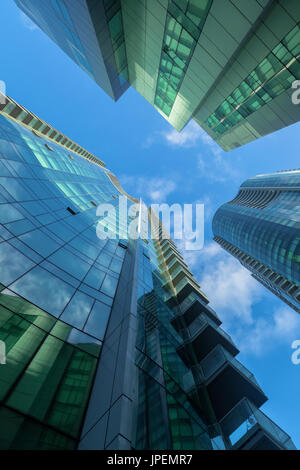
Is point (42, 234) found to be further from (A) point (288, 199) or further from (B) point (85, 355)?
(A) point (288, 199)

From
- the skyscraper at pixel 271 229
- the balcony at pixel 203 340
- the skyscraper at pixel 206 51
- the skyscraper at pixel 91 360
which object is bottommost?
the skyscraper at pixel 91 360

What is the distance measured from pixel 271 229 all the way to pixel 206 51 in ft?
240

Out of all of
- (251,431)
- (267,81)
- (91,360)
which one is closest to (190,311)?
(251,431)

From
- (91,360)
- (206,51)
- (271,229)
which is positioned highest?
(271,229)

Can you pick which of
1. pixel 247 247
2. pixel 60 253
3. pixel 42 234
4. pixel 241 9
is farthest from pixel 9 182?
pixel 247 247

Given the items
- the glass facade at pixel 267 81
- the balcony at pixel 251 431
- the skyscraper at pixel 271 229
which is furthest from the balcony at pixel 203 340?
the skyscraper at pixel 271 229

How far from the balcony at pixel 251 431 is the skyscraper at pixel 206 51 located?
2258 cm

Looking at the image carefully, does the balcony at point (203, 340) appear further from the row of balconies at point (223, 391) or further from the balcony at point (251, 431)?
the balcony at point (251, 431)

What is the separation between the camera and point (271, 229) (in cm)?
7881

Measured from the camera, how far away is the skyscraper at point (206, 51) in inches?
603

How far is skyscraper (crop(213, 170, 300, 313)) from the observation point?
68.7 m

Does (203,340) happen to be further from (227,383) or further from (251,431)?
(251,431)

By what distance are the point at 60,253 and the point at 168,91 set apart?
96.2 feet

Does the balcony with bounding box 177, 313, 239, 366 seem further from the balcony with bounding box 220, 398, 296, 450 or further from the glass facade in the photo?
the glass facade
